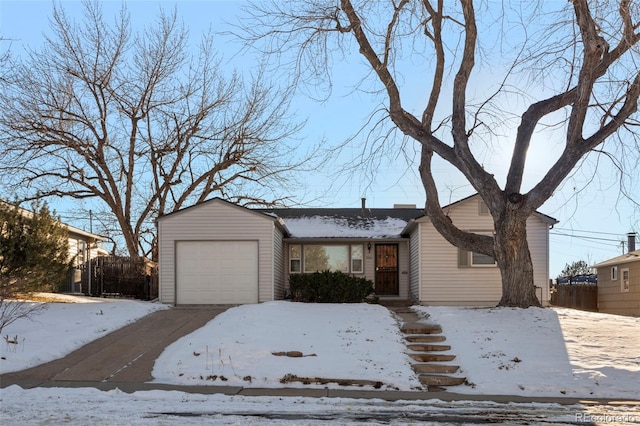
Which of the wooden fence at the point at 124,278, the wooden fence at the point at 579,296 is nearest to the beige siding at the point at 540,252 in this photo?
the wooden fence at the point at 579,296

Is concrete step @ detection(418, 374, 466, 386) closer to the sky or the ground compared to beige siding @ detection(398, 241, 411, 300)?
closer to the ground

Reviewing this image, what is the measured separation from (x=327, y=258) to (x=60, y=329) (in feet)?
41.9

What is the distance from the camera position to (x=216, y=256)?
72.1ft

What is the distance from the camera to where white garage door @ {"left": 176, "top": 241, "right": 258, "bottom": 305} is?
2184cm

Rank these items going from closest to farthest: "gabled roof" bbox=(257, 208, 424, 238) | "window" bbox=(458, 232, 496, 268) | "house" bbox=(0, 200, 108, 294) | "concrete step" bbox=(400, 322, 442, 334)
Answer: "concrete step" bbox=(400, 322, 442, 334) < "window" bbox=(458, 232, 496, 268) < "gabled roof" bbox=(257, 208, 424, 238) < "house" bbox=(0, 200, 108, 294)

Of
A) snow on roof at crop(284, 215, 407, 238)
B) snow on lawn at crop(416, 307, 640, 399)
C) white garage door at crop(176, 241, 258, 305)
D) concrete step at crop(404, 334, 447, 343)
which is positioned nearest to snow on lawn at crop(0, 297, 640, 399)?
snow on lawn at crop(416, 307, 640, 399)

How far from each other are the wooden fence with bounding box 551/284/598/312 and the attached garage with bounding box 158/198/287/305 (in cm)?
1756

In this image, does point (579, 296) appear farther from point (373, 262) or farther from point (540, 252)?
point (373, 262)

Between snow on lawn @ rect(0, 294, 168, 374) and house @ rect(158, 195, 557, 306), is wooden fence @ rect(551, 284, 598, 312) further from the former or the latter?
snow on lawn @ rect(0, 294, 168, 374)

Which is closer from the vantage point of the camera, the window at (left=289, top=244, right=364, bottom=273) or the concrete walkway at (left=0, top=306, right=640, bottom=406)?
the concrete walkway at (left=0, top=306, right=640, bottom=406)

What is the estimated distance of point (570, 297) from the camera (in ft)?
109

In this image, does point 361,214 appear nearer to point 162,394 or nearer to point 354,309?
point 354,309

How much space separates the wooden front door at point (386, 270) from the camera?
86.4ft

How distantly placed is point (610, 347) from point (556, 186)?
478 centimetres
